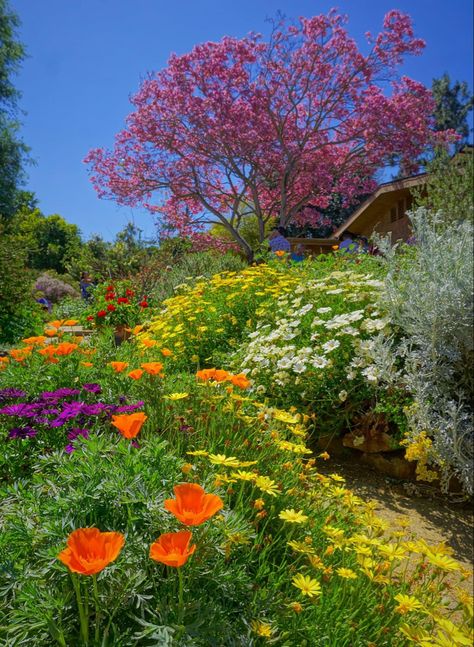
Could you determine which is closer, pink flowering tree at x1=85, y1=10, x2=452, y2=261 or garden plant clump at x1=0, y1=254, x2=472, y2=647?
garden plant clump at x1=0, y1=254, x2=472, y2=647

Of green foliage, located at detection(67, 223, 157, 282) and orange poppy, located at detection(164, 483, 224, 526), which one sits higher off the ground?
green foliage, located at detection(67, 223, 157, 282)

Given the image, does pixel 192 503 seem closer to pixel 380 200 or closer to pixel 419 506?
pixel 419 506

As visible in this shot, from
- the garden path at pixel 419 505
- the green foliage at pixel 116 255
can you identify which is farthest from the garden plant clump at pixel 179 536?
the green foliage at pixel 116 255

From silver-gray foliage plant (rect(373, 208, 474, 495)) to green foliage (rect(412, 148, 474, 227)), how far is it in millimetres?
4348

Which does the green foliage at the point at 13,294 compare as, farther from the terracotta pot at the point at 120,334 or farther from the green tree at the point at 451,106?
the green tree at the point at 451,106

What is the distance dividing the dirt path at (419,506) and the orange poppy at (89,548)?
2.43 metres

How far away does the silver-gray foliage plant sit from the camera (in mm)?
3193

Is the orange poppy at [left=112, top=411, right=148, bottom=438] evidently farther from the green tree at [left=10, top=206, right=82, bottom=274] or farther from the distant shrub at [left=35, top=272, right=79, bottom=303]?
the green tree at [left=10, top=206, right=82, bottom=274]

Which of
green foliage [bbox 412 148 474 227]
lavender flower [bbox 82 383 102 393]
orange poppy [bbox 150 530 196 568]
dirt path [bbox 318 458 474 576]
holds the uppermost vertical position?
green foliage [bbox 412 148 474 227]

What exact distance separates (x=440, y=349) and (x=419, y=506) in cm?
109

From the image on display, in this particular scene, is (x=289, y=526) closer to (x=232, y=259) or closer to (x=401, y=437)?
(x=401, y=437)

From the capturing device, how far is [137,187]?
1844cm

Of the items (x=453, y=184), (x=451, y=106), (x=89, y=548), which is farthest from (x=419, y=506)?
(x=451, y=106)

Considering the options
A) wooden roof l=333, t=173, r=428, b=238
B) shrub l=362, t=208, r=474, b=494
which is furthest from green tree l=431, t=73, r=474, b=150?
shrub l=362, t=208, r=474, b=494
